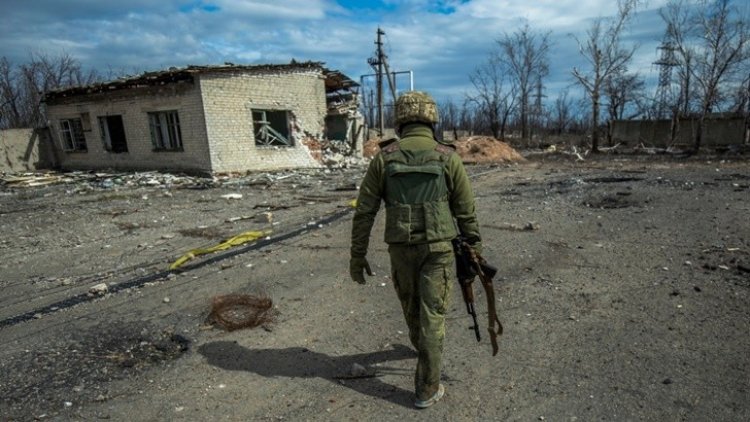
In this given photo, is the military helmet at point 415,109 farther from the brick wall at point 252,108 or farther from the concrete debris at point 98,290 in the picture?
the brick wall at point 252,108

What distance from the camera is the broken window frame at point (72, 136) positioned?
17453mm

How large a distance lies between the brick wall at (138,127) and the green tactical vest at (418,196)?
12790mm

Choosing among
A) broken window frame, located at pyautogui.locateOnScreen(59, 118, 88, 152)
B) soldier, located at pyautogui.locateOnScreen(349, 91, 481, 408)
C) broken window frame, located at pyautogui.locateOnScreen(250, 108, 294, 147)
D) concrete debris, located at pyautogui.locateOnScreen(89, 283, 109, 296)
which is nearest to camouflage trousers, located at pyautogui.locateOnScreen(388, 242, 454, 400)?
soldier, located at pyautogui.locateOnScreen(349, 91, 481, 408)

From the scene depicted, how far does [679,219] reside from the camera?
6.40m

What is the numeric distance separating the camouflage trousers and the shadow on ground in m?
0.22

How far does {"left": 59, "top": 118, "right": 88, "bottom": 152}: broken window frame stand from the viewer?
1745cm

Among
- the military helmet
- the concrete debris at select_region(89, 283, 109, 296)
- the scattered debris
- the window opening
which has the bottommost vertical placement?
the concrete debris at select_region(89, 283, 109, 296)

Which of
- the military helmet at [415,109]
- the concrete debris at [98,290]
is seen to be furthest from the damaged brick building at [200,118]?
the military helmet at [415,109]

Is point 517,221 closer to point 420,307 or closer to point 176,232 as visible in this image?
point 420,307

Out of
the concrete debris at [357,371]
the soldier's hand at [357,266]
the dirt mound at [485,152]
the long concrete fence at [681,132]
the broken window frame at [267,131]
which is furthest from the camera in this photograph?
the long concrete fence at [681,132]

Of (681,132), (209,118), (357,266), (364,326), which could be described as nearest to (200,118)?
(209,118)

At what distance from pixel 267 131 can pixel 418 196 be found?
1430 cm

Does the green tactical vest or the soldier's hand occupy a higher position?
the green tactical vest

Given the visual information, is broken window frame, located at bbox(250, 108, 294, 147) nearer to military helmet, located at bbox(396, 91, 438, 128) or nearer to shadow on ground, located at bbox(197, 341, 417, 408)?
shadow on ground, located at bbox(197, 341, 417, 408)
